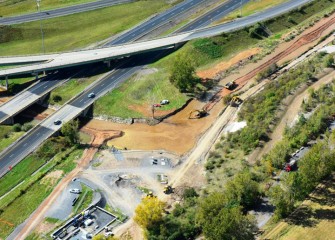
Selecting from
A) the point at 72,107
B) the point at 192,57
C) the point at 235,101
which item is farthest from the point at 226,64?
the point at 72,107

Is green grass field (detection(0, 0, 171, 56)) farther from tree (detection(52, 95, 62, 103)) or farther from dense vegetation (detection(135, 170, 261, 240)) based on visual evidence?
dense vegetation (detection(135, 170, 261, 240))

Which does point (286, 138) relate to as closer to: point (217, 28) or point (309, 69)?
point (309, 69)

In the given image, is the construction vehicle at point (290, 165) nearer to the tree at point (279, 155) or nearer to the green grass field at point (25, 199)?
the tree at point (279, 155)

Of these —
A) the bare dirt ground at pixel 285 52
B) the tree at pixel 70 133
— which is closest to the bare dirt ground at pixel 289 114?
the bare dirt ground at pixel 285 52

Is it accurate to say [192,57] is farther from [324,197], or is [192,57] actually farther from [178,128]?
[324,197]

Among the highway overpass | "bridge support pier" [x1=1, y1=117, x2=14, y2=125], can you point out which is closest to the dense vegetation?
"bridge support pier" [x1=1, y1=117, x2=14, y2=125]
